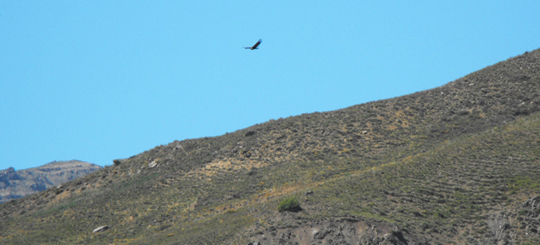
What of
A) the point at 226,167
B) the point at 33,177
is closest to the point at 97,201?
the point at 226,167

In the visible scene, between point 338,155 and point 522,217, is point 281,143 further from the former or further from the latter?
point 522,217

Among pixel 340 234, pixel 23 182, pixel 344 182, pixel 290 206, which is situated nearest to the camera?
pixel 340 234

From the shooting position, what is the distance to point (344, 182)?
47.2 metres

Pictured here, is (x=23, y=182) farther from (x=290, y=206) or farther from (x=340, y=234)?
(x=340, y=234)

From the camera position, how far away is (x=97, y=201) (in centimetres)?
5938

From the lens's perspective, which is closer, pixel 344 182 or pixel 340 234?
pixel 340 234

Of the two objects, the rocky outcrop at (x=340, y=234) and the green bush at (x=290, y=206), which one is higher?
the green bush at (x=290, y=206)

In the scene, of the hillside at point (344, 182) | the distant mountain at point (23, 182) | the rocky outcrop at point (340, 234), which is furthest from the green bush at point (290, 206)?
the distant mountain at point (23, 182)

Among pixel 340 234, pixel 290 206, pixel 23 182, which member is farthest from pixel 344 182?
pixel 23 182

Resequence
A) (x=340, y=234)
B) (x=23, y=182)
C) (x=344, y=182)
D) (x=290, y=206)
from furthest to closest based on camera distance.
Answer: (x=23, y=182) < (x=344, y=182) < (x=290, y=206) < (x=340, y=234)

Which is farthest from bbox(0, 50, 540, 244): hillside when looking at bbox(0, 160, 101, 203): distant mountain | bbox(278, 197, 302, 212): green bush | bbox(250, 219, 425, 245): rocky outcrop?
bbox(0, 160, 101, 203): distant mountain

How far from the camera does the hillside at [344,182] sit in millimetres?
36750

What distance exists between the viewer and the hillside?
121 feet

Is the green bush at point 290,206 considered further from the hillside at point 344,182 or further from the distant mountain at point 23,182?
the distant mountain at point 23,182
